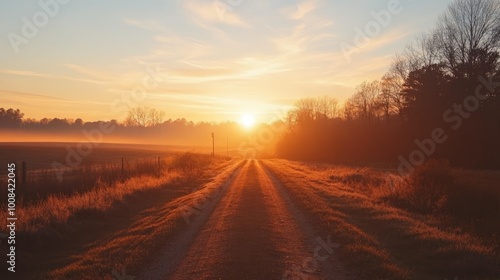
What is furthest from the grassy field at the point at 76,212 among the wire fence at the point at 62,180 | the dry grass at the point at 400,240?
the dry grass at the point at 400,240

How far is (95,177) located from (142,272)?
18.2m

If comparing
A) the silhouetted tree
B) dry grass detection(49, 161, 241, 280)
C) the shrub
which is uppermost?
the silhouetted tree

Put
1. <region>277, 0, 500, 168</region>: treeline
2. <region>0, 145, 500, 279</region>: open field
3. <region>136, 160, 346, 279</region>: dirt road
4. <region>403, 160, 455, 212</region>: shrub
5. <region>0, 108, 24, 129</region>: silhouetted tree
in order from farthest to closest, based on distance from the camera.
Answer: <region>0, 108, 24, 129</region>: silhouetted tree
<region>277, 0, 500, 168</region>: treeline
<region>403, 160, 455, 212</region>: shrub
<region>0, 145, 500, 279</region>: open field
<region>136, 160, 346, 279</region>: dirt road

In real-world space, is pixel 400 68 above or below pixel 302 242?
above

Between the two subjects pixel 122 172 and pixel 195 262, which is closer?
pixel 195 262

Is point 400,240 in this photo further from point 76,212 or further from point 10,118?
point 10,118

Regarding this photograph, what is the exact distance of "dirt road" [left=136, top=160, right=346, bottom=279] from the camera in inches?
363

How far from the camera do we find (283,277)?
8.84 m

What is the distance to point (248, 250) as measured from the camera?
436 inches

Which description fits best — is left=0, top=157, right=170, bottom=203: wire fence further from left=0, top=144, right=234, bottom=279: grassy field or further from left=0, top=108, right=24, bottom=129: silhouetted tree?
left=0, top=108, right=24, bottom=129: silhouetted tree

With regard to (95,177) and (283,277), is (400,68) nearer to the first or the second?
(95,177)

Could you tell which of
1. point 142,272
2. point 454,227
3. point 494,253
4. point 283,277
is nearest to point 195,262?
point 142,272

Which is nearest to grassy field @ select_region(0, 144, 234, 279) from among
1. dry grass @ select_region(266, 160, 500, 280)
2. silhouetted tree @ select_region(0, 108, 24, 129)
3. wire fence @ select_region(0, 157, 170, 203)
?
wire fence @ select_region(0, 157, 170, 203)

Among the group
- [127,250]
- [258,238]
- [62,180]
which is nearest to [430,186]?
[258,238]
